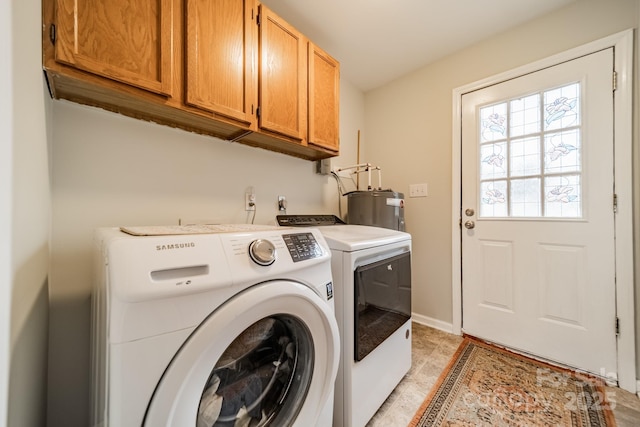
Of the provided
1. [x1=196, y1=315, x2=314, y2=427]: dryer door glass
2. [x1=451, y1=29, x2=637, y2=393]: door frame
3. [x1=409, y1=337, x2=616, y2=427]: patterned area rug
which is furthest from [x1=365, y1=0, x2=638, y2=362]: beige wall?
[x1=196, y1=315, x2=314, y2=427]: dryer door glass

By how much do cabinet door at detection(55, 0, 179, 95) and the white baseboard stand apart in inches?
96.6

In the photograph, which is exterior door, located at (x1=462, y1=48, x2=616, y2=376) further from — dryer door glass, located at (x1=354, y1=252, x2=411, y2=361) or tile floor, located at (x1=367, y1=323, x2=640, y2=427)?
dryer door glass, located at (x1=354, y1=252, x2=411, y2=361)

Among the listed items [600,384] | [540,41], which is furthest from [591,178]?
[600,384]

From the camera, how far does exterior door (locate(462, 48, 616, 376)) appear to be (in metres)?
1.44

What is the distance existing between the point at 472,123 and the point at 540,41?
613mm

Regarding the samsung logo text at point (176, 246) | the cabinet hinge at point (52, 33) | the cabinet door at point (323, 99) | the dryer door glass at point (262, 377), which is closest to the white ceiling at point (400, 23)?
the cabinet door at point (323, 99)

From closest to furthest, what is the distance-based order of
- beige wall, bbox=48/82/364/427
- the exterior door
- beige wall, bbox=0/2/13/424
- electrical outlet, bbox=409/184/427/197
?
beige wall, bbox=0/2/13/424 < beige wall, bbox=48/82/364/427 < the exterior door < electrical outlet, bbox=409/184/427/197

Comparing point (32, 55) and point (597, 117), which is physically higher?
point (597, 117)

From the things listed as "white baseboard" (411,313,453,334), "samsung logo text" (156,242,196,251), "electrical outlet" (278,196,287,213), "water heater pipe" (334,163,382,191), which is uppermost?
"water heater pipe" (334,163,382,191)

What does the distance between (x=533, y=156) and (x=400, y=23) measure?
52.5 inches

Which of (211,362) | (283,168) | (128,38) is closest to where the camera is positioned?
(211,362)

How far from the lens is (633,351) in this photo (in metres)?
1.33

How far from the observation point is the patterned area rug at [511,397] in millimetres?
1156

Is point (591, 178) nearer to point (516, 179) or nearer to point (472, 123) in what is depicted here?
point (516, 179)
